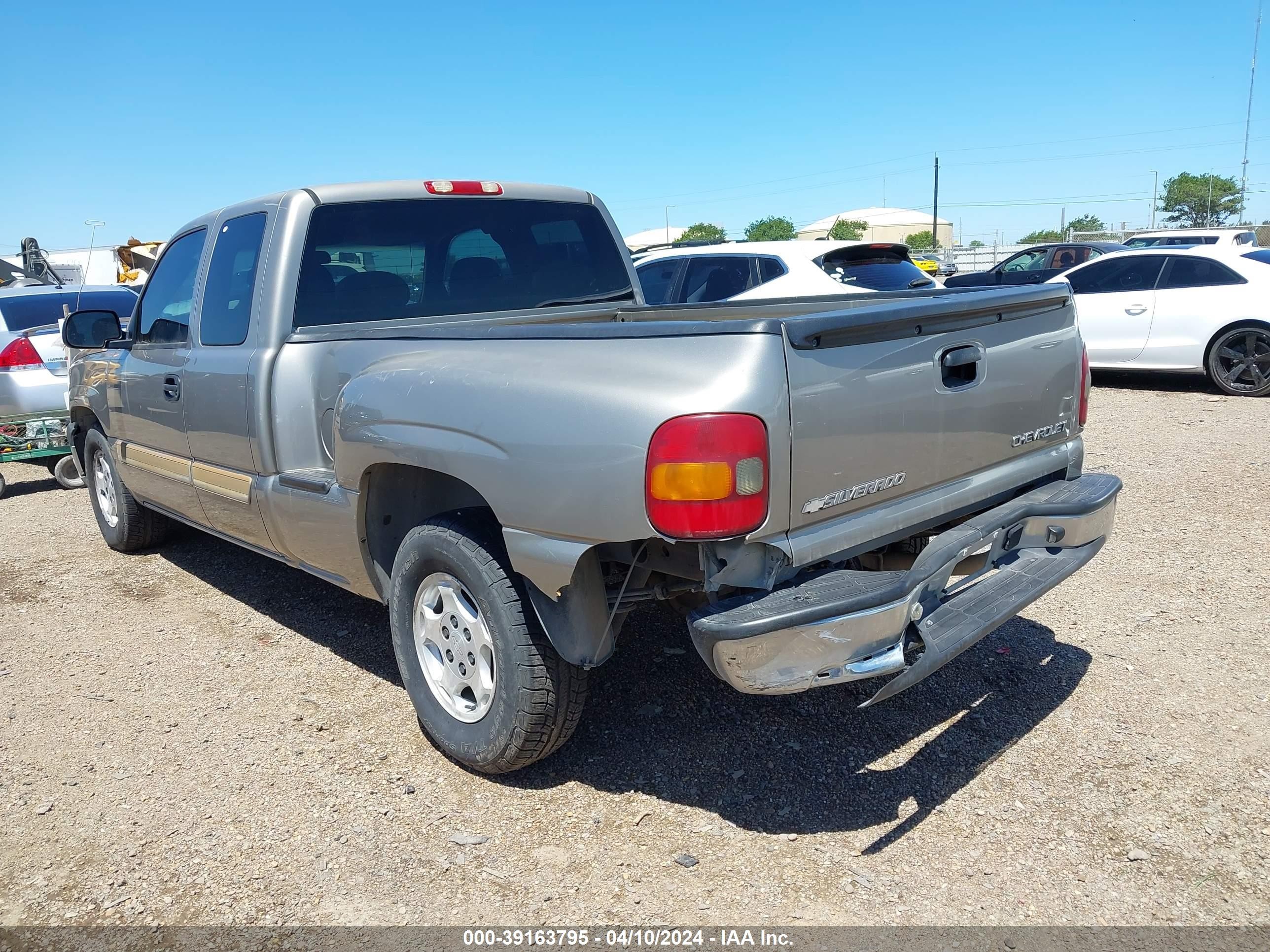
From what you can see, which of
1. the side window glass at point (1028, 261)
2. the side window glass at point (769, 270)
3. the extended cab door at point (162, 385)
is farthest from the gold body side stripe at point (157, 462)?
the side window glass at point (1028, 261)

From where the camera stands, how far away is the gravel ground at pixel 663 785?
265cm

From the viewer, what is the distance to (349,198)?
4.08m

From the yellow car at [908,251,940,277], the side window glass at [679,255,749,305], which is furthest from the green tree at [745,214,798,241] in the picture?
the side window glass at [679,255,749,305]

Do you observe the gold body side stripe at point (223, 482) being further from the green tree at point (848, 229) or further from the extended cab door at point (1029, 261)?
the green tree at point (848, 229)

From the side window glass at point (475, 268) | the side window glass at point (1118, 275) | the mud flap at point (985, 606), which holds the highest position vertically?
the side window glass at point (475, 268)

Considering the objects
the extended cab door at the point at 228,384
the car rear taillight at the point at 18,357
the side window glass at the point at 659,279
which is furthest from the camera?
the side window glass at the point at 659,279

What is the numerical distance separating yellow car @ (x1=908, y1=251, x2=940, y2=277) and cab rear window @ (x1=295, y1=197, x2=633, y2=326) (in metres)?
14.1

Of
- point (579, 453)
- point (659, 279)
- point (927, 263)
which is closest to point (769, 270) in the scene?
point (659, 279)

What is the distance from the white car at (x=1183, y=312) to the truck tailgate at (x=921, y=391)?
766 cm

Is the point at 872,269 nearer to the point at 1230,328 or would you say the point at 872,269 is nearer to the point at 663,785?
the point at 1230,328

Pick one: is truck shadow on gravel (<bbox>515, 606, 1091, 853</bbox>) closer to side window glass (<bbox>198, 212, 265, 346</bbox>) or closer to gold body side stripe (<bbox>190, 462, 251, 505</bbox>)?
gold body side stripe (<bbox>190, 462, 251, 505</bbox>)

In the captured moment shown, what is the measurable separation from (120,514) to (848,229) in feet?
218

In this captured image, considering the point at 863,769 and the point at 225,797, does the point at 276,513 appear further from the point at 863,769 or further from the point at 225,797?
the point at 863,769

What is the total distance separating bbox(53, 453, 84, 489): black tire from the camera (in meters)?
8.33
